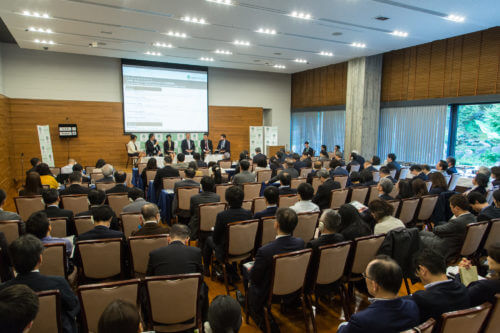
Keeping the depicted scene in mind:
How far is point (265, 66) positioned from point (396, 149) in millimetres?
6694

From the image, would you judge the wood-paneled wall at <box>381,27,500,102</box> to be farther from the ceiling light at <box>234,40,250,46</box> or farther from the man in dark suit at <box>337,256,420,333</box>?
the man in dark suit at <box>337,256,420,333</box>

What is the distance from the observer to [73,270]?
3.38 meters

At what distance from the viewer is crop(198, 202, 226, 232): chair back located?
4.18 metres

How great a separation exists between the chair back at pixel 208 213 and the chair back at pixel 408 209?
2.70 metres

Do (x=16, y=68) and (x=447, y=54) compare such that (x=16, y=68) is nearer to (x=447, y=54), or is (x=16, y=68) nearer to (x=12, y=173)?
(x=12, y=173)

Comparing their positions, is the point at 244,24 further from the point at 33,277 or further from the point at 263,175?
the point at 33,277

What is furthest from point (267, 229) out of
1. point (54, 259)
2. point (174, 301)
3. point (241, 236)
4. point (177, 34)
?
point (177, 34)

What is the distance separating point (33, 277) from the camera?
2.11 m

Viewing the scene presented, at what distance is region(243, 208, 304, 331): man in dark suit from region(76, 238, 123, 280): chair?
1.37 meters

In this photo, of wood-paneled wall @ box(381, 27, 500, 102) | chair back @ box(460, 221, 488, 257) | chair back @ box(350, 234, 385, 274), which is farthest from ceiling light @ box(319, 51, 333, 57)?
chair back @ box(350, 234, 385, 274)

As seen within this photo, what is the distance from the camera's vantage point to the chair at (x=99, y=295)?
2.08m

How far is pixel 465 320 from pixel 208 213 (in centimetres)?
309

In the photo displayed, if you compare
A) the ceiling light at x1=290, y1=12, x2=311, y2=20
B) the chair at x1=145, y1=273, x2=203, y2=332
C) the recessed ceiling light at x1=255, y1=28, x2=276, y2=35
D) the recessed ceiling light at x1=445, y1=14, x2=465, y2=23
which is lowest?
the chair at x1=145, y1=273, x2=203, y2=332

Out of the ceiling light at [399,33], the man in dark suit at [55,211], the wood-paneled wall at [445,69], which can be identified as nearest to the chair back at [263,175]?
the man in dark suit at [55,211]
